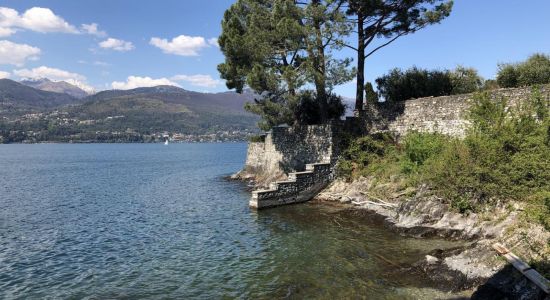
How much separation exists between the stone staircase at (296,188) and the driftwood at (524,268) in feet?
45.5

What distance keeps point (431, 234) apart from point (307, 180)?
10648 mm

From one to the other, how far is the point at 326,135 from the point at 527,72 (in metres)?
12.5

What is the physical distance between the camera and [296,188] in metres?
24.7

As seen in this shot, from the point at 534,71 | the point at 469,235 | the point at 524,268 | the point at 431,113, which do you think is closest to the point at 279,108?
the point at 431,113

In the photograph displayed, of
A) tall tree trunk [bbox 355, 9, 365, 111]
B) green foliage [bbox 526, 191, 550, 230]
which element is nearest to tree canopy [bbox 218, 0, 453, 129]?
tall tree trunk [bbox 355, 9, 365, 111]

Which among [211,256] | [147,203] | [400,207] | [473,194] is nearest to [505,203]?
[473,194]

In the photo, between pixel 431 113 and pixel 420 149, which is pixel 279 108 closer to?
pixel 431 113

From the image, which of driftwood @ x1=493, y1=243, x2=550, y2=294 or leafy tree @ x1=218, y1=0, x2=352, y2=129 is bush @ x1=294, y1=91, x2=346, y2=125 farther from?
driftwood @ x1=493, y1=243, x2=550, y2=294

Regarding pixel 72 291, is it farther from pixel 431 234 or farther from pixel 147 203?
pixel 147 203

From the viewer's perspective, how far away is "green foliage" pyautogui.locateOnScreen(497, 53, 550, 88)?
22719mm

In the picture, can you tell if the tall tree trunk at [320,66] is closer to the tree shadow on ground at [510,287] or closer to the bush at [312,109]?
the bush at [312,109]

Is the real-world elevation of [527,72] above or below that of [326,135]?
above

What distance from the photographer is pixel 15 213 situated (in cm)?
2406

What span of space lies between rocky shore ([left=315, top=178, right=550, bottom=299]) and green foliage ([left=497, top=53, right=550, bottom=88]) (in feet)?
35.2
